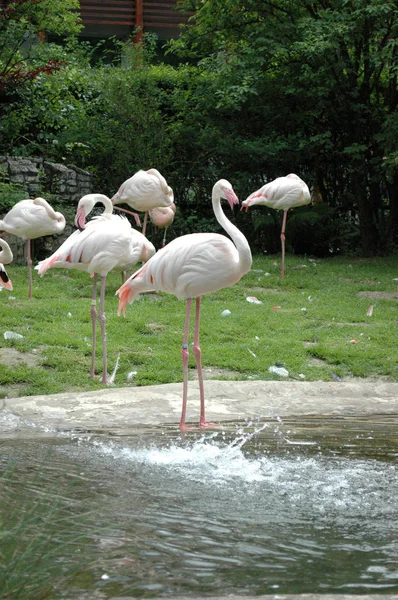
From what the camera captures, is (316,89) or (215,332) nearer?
(215,332)

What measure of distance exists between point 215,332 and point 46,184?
5538 millimetres

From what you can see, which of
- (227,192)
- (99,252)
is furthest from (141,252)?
(227,192)

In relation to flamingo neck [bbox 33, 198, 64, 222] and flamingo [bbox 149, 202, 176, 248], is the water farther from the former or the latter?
flamingo [bbox 149, 202, 176, 248]

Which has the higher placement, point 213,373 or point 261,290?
point 261,290

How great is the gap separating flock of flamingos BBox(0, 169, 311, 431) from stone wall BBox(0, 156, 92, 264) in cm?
157

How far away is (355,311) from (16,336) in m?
3.72

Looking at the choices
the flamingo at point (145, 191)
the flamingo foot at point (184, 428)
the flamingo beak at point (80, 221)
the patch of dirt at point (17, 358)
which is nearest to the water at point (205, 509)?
the flamingo foot at point (184, 428)

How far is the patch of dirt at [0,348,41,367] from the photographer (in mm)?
6700

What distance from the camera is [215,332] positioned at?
7.90 m

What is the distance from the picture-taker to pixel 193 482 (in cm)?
420

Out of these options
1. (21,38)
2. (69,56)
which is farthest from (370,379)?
(69,56)

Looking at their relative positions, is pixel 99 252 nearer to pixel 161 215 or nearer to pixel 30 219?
pixel 30 219

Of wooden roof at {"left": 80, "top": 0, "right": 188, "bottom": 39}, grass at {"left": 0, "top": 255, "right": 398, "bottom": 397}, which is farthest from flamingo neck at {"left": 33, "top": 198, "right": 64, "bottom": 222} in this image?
wooden roof at {"left": 80, "top": 0, "right": 188, "bottom": 39}

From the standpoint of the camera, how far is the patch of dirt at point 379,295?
9.99 meters
